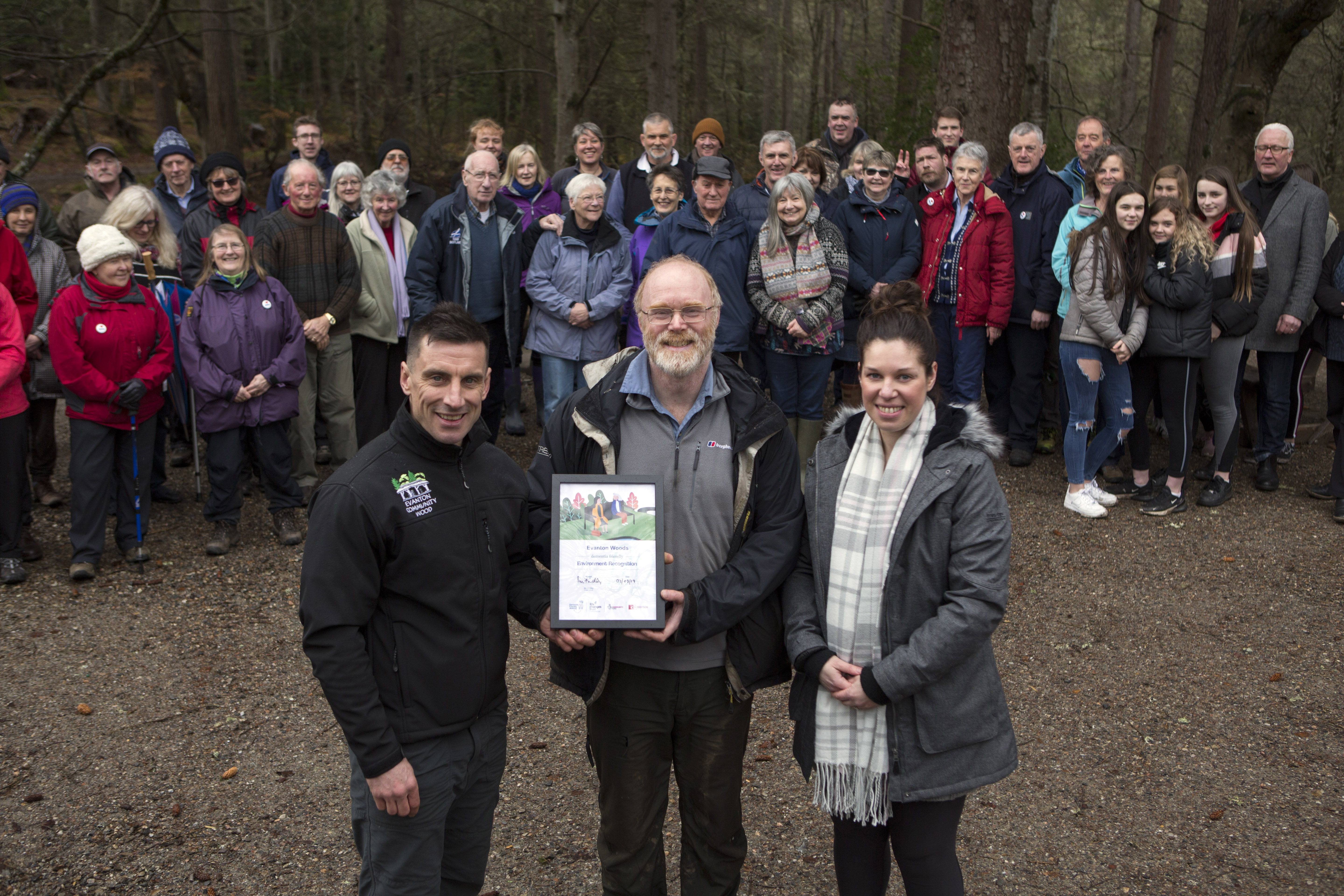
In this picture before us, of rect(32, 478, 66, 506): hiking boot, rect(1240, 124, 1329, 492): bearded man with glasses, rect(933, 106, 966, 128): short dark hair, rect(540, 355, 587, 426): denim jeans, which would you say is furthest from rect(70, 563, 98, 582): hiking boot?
rect(1240, 124, 1329, 492): bearded man with glasses

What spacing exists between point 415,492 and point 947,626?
4.92ft

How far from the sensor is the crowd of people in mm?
2814

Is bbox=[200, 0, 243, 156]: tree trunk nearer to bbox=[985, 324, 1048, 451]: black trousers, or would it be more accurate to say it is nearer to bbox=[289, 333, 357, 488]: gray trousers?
bbox=[289, 333, 357, 488]: gray trousers

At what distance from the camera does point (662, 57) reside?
15586 millimetres

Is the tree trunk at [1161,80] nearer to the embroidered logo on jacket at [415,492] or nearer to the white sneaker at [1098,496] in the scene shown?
the white sneaker at [1098,496]

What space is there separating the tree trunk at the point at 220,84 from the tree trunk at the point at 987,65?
10.2m

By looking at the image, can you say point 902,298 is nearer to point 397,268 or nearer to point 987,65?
point 397,268

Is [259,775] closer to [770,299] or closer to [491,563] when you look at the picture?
[491,563]

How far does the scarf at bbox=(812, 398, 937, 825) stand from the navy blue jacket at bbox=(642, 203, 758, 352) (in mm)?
4292

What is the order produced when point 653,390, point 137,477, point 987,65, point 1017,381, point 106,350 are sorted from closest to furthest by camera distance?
point 653,390 → point 106,350 → point 137,477 → point 1017,381 → point 987,65

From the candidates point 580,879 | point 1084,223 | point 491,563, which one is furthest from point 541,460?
point 1084,223

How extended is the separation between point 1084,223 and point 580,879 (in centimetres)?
621

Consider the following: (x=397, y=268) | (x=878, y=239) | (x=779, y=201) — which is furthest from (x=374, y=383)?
(x=878, y=239)

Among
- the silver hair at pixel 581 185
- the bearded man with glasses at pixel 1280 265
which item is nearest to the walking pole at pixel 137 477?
the silver hair at pixel 581 185
